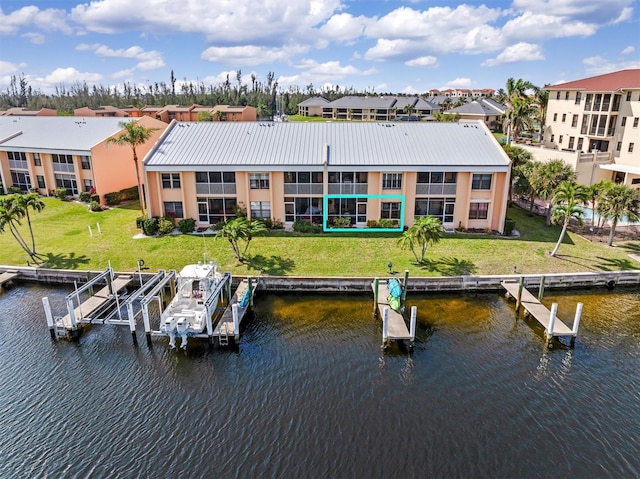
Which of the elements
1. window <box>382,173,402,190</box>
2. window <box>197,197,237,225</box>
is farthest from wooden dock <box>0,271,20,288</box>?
window <box>382,173,402,190</box>

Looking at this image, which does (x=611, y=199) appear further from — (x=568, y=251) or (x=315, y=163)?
(x=315, y=163)

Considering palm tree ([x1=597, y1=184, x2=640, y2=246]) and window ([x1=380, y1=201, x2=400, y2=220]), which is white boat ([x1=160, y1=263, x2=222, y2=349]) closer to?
window ([x1=380, y1=201, x2=400, y2=220])

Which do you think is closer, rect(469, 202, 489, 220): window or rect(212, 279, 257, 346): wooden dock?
rect(212, 279, 257, 346): wooden dock

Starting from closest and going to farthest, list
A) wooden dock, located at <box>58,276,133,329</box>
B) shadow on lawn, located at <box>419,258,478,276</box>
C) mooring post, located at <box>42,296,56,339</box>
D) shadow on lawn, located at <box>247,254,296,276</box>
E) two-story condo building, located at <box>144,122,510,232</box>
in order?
1. mooring post, located at <box>42,296,56,339</box>
2. wooden dock, located at <box>58,276,133,329</box>
3. shadow on lawn, located at <box>419,258,478,276</box>
4. shadow on lawn, located at <box>247,254,296,276</box>
5. two-story condo building, located at <box>144,122,510,232</box>

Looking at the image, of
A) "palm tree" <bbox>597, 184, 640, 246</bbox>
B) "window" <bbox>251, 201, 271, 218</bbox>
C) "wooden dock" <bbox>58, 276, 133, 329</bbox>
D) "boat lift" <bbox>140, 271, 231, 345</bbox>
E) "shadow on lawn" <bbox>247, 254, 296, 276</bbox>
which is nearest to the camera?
"boat lift" <bbox>140, 271, 231, 345</bbox>

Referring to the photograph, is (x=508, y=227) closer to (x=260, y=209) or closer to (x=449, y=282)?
(x=449, y=282)

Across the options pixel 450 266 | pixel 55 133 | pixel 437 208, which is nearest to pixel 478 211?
pixel 437 208

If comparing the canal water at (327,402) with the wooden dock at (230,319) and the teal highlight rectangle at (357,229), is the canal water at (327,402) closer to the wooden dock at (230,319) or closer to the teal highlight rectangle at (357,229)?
the wooden dock at (230,319)
